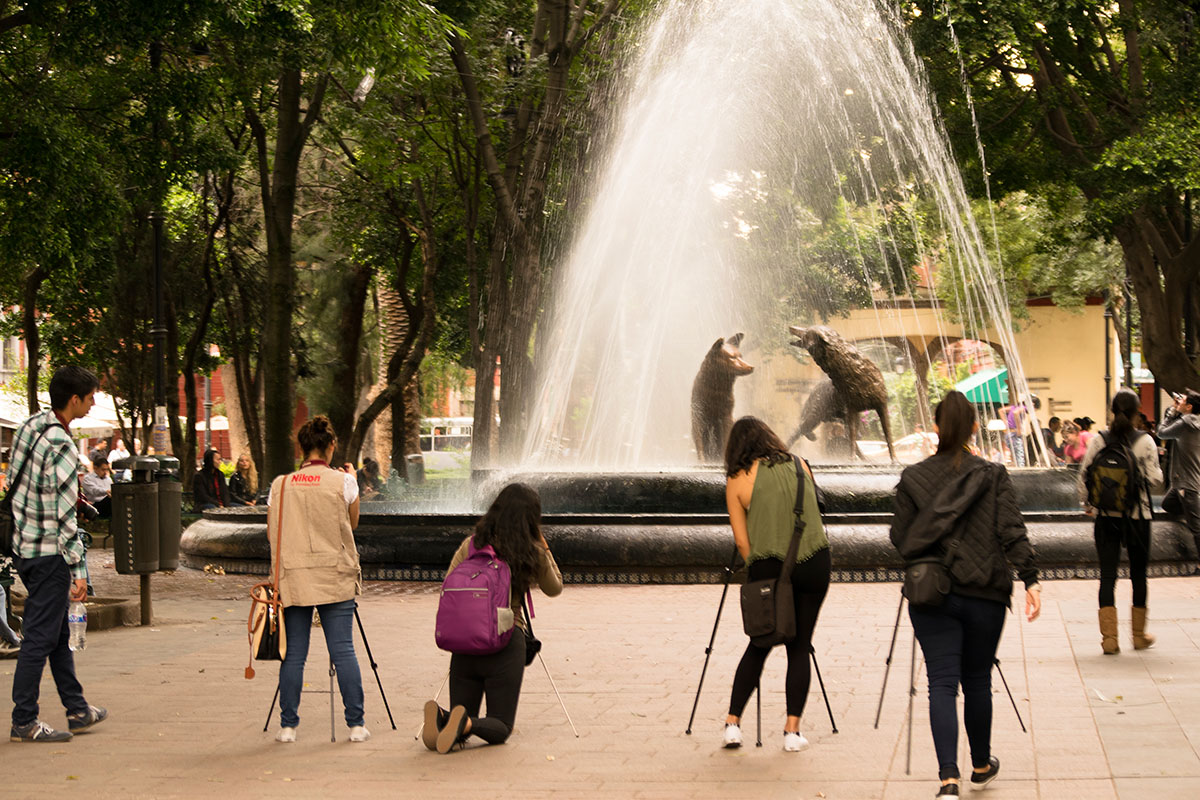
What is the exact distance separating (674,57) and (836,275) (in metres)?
17.6

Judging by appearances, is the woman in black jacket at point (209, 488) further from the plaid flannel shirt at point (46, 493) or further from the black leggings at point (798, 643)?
the black leggings at point (798, 643)

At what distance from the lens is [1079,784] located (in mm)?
5602

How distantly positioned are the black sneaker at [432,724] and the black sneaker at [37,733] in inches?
72.1

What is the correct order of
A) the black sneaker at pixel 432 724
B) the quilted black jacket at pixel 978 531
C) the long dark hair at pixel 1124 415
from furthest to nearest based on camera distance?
the long dark hair at pixel 1124 415 < the black sneaker at pixel 432 724 < the quilted black jacket at pixel 978 531

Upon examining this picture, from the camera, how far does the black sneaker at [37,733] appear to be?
6789mm

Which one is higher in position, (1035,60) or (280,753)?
(1035,60)

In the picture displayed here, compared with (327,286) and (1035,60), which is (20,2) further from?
(327,286)

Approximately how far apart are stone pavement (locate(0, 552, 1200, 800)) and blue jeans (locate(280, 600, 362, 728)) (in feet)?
0.63

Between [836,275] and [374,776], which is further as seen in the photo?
[836,275]

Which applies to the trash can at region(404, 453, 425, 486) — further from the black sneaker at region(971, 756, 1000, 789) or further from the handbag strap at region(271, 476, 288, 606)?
the black sneaker at region(971, 756, 1000, 789)

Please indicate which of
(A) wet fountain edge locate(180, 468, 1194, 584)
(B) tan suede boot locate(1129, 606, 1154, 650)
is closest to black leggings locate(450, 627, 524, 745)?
(B) tan suede boot locate(1129, 606, 1154, 650)

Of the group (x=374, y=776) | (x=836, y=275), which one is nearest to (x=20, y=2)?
(x=374, y=776)

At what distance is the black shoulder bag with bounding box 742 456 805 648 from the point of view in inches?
239

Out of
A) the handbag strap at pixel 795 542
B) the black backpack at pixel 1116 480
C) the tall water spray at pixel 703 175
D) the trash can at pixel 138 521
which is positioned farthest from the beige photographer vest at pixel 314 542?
the tall water spray at pixel 703 175
